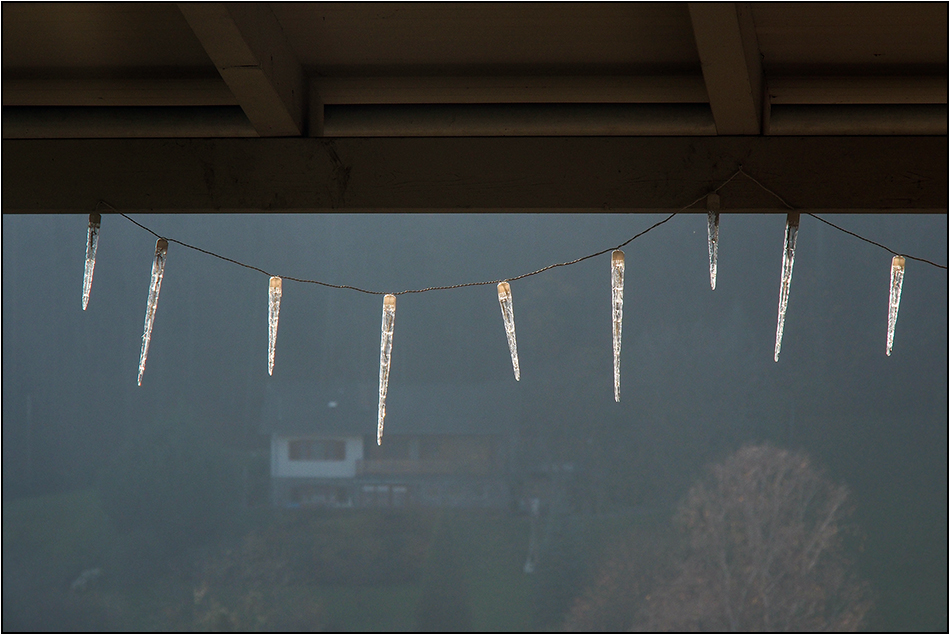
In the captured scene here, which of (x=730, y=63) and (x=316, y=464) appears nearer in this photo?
(x=730, y=63)

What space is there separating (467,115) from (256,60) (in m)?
0.60

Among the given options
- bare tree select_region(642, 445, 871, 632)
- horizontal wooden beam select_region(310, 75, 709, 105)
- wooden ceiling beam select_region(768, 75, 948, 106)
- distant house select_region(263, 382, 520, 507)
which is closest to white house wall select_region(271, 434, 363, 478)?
distant house select_region(263, 382, 520, 507)

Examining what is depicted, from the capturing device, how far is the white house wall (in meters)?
20.2

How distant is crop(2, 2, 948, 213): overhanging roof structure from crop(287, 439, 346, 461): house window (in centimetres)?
1911

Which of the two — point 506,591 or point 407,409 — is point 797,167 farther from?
point 407,409

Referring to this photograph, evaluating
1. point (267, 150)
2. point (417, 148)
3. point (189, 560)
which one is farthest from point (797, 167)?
point (189, 560)

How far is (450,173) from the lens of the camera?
1.99m

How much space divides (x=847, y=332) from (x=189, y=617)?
57.8 ft

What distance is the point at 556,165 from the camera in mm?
1990

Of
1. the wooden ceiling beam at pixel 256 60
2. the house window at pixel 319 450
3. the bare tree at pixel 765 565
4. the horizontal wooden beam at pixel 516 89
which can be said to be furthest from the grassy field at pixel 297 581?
the wooden ceiling beam at pixel 256 60

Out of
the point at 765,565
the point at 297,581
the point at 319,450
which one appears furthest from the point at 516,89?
the point at 319,450

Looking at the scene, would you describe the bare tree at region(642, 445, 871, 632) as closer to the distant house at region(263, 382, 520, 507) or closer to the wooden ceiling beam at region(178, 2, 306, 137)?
the distant house at region(263, 382, 520, 507)

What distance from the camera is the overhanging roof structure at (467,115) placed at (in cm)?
171

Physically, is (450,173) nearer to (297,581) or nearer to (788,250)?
(788,250)
